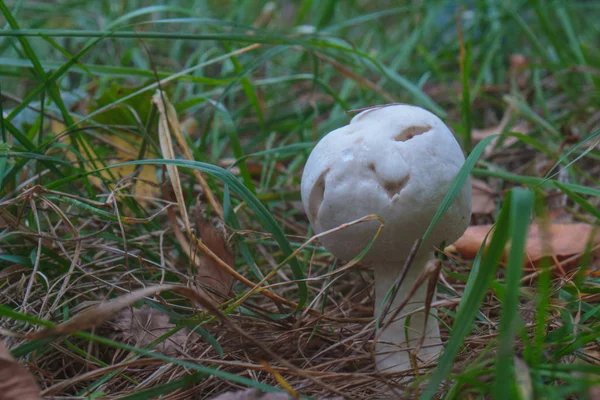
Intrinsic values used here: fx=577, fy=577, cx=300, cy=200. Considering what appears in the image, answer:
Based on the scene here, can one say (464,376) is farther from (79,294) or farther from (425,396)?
(79,294)

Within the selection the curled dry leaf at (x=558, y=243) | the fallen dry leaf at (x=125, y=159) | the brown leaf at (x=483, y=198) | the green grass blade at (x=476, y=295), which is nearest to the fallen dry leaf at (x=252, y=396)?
the green grass blade at (x=476, y=295)

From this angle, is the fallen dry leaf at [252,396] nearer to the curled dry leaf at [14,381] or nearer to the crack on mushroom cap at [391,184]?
the curled dry leaf at [14,381]

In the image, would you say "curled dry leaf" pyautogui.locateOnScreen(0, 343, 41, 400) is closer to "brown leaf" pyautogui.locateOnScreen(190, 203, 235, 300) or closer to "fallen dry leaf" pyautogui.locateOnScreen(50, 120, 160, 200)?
"brown leaf" pyautogui.locateOnScreen(190, 203, 235, 300)

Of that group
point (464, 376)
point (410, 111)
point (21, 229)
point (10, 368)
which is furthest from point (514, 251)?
point (21, 229)

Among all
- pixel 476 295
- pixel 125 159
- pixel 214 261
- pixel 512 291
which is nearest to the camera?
pixel 512 291

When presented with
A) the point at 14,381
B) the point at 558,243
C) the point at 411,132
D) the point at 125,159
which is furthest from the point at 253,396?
the point at 125,159

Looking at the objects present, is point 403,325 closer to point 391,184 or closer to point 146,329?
point 391,184
